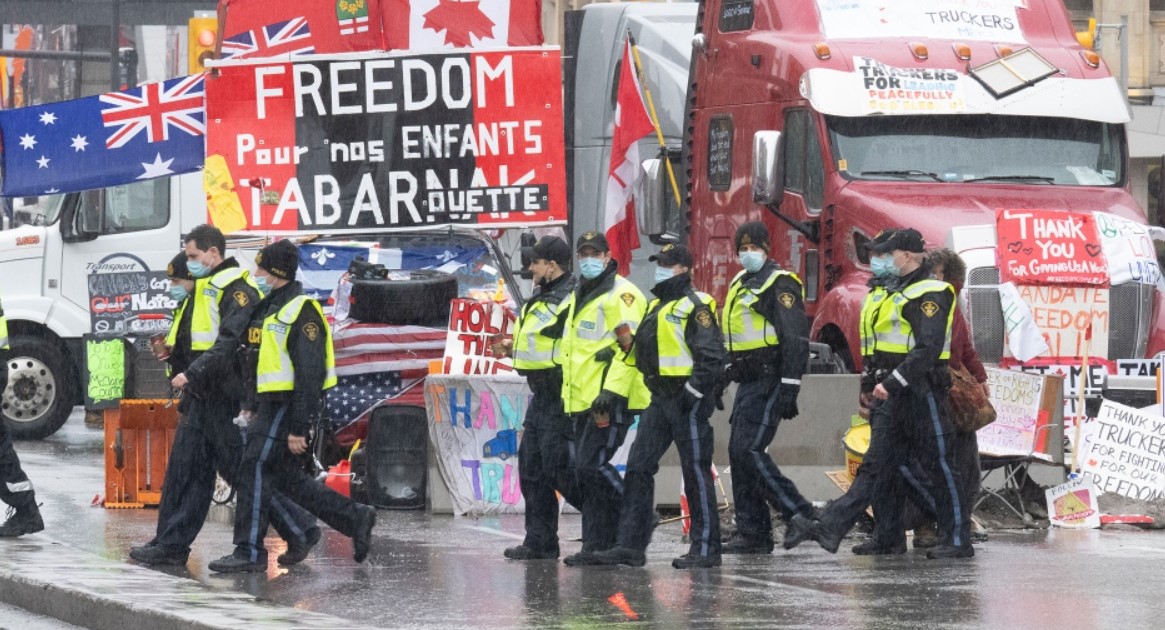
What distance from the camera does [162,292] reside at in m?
20.2

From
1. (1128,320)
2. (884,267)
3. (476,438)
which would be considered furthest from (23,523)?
(1128,320)

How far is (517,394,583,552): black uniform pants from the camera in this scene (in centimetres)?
1162

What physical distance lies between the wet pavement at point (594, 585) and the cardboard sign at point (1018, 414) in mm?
603

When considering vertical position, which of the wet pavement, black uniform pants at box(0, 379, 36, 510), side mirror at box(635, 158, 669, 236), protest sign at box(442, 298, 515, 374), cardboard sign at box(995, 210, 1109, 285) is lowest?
the wet pavement

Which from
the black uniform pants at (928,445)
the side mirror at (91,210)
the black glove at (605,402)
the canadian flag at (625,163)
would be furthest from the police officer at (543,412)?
the side mirror at (91,210)

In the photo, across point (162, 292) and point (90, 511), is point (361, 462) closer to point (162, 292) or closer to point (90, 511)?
point (90, 511)

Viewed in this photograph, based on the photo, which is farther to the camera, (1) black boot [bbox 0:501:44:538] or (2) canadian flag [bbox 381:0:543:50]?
(2) canadian flag [bbox 381:0:543:50]

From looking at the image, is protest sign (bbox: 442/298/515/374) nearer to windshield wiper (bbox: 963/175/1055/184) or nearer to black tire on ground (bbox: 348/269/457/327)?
black tire on ground (bbox: 348/269/457/327)

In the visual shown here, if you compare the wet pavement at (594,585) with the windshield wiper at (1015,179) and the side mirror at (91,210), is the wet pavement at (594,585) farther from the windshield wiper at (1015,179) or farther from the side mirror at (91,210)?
the side mirror at (91,210)

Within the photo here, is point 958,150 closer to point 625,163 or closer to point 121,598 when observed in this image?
point 625,163

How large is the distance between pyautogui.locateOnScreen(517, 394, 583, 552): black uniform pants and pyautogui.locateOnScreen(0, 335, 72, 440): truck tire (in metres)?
9.66

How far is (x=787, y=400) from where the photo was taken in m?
11.9

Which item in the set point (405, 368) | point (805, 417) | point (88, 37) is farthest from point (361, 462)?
point (88, 37)

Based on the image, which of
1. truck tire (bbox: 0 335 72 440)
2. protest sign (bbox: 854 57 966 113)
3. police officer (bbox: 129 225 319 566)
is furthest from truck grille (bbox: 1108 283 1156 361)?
truck tire (bbox: 0 335 72 440)
